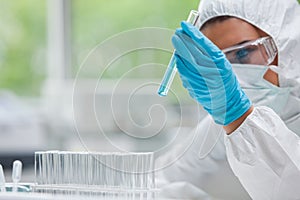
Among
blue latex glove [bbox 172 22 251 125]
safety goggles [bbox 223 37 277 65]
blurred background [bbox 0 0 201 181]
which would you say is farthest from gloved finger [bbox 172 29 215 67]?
blurred background [bbox 0 0 201 181]

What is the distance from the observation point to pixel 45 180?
3.21ft

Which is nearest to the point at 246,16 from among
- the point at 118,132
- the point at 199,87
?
the point at 199,87

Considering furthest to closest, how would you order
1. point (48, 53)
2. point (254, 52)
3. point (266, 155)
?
point (48, 53), point (254, 52), point (266, 155)

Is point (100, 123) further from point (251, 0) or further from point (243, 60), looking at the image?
point (251, 0)

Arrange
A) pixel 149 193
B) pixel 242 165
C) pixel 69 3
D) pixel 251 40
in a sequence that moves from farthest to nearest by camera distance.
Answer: pixel 69 3 → pixel 251 40 → pixel 242 165 → pixel 149 193

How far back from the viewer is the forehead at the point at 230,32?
1271mm

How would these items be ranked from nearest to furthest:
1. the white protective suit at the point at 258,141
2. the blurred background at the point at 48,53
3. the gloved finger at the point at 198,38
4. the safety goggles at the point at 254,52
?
the gloved finger at the point at 198,38, the white protective suit at the point at 258,141, the safety goggles at the point at 254,52, the blurred background at the point at 48,53

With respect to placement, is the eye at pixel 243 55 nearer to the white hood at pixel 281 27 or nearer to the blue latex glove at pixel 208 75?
the white hood at pixel 281 27

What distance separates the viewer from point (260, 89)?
131 centimetres

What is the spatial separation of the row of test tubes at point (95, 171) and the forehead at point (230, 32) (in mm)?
438

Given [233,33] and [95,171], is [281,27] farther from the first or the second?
[95,171]

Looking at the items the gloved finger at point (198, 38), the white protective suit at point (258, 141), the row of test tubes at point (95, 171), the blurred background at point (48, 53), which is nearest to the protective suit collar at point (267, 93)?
the white protective suit at point (258, 141)

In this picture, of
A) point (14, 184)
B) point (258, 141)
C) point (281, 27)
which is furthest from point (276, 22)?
point (14, 184)

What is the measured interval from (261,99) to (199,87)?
343mm
